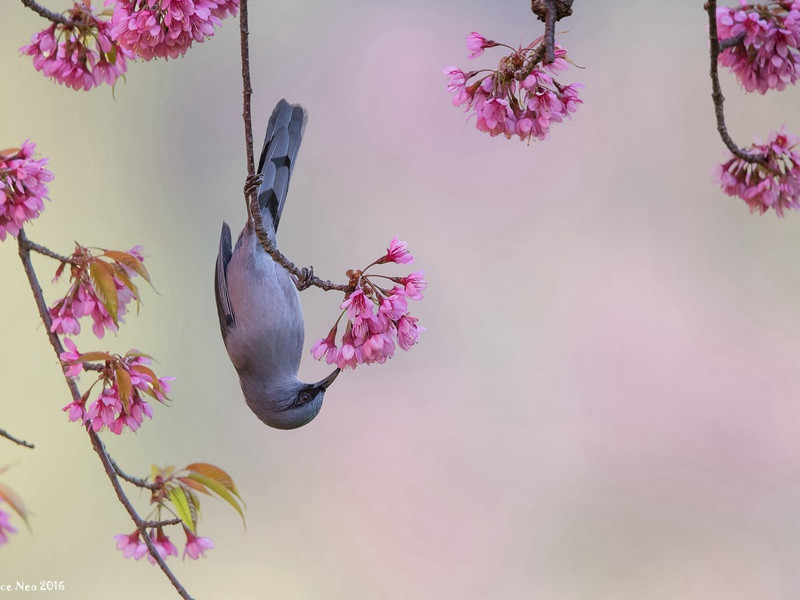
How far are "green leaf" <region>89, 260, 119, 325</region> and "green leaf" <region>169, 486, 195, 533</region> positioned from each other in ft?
0.88

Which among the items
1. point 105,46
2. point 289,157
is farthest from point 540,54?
point 289,157

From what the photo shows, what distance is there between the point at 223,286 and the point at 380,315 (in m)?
0.85

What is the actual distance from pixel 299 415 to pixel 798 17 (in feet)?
3.80

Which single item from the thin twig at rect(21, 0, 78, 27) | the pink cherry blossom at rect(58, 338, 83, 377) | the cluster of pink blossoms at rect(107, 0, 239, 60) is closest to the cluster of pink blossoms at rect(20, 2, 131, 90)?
the thin twig at rect(21, 0, 78, 27)

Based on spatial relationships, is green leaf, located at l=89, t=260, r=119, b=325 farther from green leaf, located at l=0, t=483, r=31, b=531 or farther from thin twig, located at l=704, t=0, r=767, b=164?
thin twig, located at l=704, t=0, r=767, b=164

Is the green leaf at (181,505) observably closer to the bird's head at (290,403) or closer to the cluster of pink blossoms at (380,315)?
the cluster of pink blossoms at (380,315)

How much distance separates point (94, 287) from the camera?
4.23ft

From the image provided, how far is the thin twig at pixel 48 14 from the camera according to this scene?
120 centimetres

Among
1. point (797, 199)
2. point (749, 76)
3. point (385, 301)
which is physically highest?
point (749, 76)

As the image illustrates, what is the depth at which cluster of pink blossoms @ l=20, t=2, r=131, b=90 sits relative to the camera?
1281mm

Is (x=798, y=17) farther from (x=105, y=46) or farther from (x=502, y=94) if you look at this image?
(x=105, y=46)

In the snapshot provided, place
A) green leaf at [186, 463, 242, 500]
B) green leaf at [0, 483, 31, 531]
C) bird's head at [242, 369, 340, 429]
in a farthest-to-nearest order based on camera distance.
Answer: bird's head at [242, 369, 340, 429] → green leaf at [186, 463, 242, 500] → green leaf at [0, 483, 31, 531]

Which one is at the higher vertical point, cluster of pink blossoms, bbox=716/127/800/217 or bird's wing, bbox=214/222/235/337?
bird's wing, bbox=214/222/235/337

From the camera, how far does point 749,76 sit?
45.6 inches
